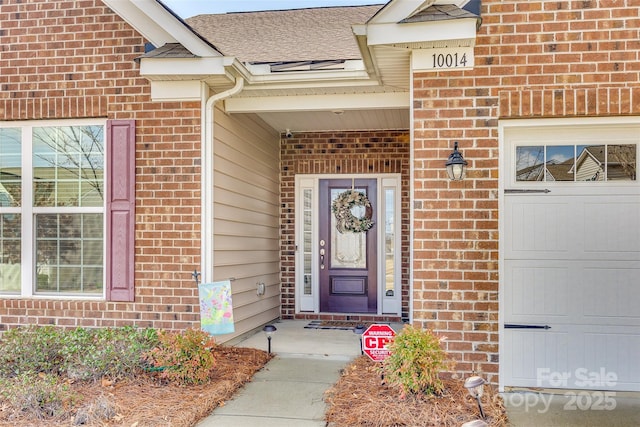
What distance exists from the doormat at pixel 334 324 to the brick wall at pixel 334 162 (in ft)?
0.47

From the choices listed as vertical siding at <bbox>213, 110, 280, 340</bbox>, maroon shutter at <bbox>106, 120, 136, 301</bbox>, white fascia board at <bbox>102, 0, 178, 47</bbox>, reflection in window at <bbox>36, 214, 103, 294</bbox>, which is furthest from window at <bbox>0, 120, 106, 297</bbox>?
vertical siding at <bbox>213, 110, 280, 340</bbox>

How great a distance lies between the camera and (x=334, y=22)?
789 cm

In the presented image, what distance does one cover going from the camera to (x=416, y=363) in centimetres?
370

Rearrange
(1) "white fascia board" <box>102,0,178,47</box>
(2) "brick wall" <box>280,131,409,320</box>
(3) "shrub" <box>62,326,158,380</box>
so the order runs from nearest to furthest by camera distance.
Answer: (3) "shrub" <box>62,326,158,380</box> < (1) "white fascia board" <box>102,0,178,47</box> < (2) "brick wall" <box>280,131,409,320</box>

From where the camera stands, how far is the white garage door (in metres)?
4.29

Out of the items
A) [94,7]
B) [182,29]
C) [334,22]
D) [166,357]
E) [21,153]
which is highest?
[334,22]

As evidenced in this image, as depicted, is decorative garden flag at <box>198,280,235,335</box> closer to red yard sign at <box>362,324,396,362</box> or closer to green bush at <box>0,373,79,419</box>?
green bush at <box>0,373,79,419</box>

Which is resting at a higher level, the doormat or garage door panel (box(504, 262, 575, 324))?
garage door panel (box(504, 262, 575, 324))

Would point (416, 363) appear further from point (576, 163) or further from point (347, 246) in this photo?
point (347, 246)

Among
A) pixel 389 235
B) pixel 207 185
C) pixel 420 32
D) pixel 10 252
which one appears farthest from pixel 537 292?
pixel 10 252

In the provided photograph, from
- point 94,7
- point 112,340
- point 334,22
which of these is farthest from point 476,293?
point 334,22

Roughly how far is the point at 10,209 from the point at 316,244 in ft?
12.6

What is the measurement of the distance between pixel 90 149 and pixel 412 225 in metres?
3.41

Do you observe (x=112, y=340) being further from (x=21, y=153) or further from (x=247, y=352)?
(x=21, y=153)
